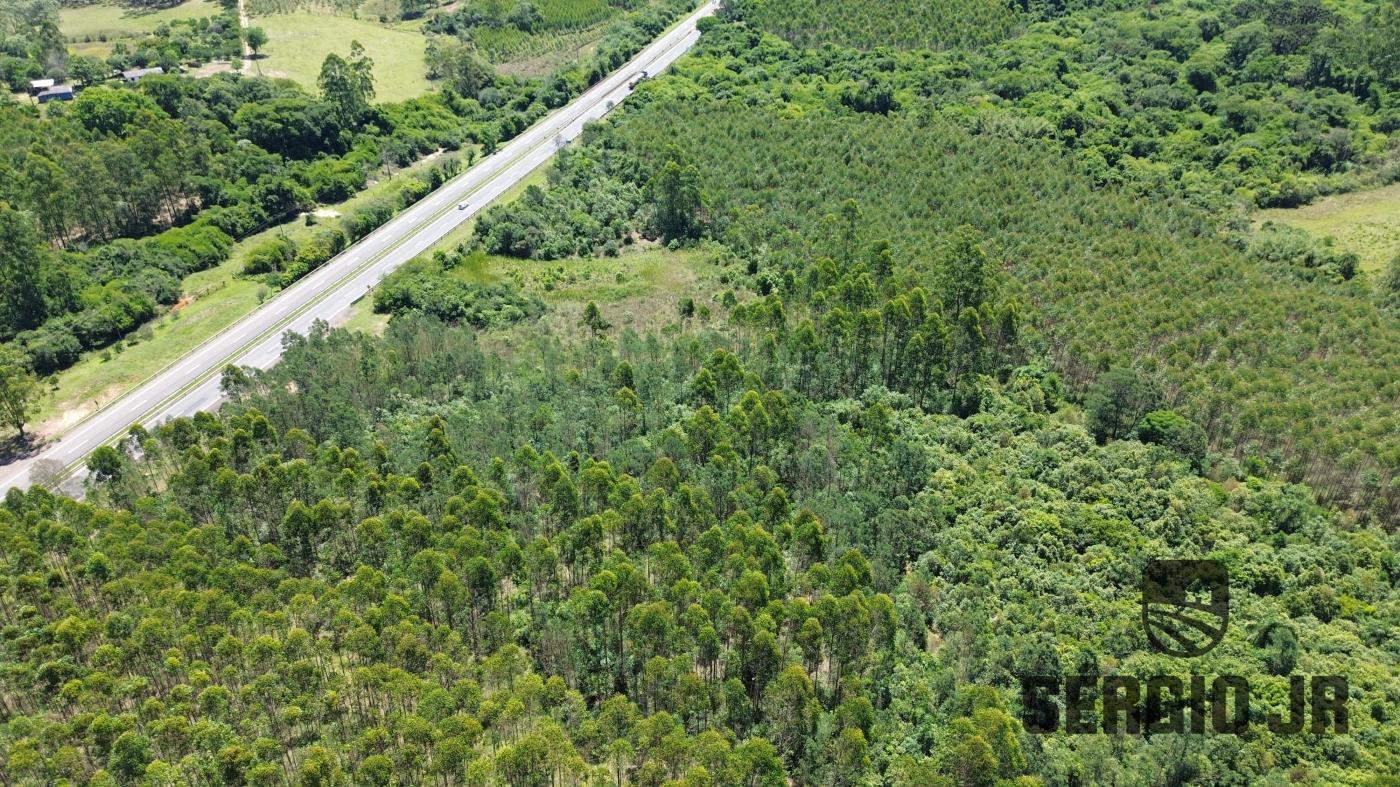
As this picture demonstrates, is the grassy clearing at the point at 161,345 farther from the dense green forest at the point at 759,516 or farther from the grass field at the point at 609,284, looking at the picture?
the grass field at the point at 609,284

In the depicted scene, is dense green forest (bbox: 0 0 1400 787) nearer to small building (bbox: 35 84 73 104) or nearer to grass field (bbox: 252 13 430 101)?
grass field (bbox: 252 13 430 101)

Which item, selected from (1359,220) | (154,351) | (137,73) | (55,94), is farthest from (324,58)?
(1359,220)

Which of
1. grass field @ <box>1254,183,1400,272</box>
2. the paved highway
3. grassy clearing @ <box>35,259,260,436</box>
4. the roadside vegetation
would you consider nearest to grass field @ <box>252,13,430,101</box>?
the roadside vegetation

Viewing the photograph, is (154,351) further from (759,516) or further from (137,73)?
(137,73)

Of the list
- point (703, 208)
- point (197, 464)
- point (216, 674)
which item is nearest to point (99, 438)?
point (197, 464)

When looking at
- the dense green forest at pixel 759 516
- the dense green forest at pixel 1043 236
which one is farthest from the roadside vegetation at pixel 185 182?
the dense green forest at pixel 1043 236

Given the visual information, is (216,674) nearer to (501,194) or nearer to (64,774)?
(64,774)
